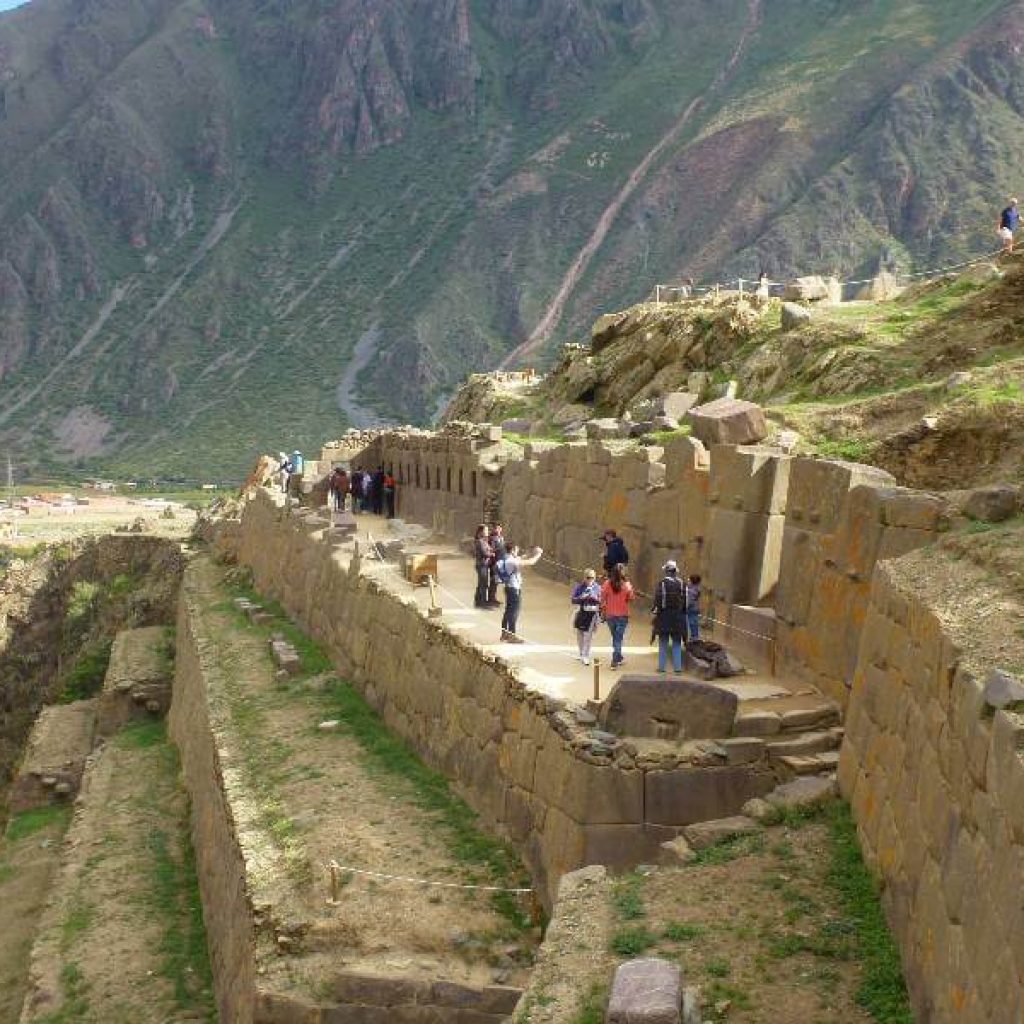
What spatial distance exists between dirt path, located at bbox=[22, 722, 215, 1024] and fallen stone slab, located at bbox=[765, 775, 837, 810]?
6.74 meters

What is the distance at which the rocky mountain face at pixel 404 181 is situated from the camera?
93.6 meters

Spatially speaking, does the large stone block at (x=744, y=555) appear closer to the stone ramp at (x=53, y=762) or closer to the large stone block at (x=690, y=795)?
the large stone block at (x=690, y=795)

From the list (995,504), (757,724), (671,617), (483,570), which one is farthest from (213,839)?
(995,504)

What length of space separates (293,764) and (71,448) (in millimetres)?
94555

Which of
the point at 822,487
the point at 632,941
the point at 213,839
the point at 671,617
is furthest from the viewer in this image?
the point at 213,839

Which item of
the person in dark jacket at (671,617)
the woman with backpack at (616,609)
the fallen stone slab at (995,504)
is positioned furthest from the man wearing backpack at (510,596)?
the fallen stone slab at (995,504)

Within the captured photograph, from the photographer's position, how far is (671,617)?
14.9 meters

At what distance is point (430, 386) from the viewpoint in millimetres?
98812

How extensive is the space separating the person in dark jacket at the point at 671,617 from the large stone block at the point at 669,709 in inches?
97.3

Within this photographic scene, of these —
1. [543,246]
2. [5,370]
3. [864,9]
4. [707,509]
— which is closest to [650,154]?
[543,246]

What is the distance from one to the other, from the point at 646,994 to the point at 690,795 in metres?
3.73

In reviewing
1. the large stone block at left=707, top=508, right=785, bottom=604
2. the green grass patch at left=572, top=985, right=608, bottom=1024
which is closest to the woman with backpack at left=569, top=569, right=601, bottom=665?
the large stone block at left=707, top=508, right=785, bottom=604

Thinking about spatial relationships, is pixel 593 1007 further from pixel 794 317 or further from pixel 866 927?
pixel 794 317

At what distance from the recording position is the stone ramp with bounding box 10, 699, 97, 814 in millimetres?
27281
